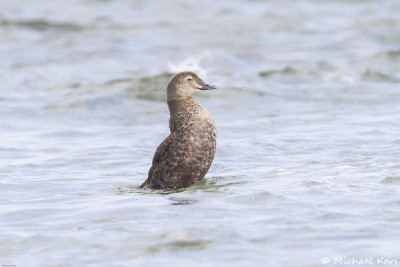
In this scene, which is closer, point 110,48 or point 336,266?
point 336,266

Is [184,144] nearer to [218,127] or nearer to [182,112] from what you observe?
[182,112]

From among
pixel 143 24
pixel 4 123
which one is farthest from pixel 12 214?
pixel 143 24

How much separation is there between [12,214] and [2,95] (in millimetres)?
8135

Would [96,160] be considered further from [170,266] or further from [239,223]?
[170,266]

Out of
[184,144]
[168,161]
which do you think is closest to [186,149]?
[184,144]

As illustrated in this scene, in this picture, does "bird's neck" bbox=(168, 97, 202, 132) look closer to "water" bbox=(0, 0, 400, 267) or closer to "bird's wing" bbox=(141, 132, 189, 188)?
"bird's wing" bbox=(141, 132, 189, 188)

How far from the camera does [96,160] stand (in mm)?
10258

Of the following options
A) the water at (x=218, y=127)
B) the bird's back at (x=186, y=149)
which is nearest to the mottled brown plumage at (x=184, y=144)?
the bird's back at (x=186, y=149)

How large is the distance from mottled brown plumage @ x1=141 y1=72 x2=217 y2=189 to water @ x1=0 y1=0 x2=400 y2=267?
17 centimetres

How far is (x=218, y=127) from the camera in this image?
41.0 feet

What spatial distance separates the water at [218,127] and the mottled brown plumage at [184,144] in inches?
6.5

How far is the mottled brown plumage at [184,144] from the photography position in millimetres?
7754

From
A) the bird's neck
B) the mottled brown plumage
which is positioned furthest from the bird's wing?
the bird's neck

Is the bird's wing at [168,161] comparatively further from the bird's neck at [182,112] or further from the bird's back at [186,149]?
the bird's neck at [182,112]
